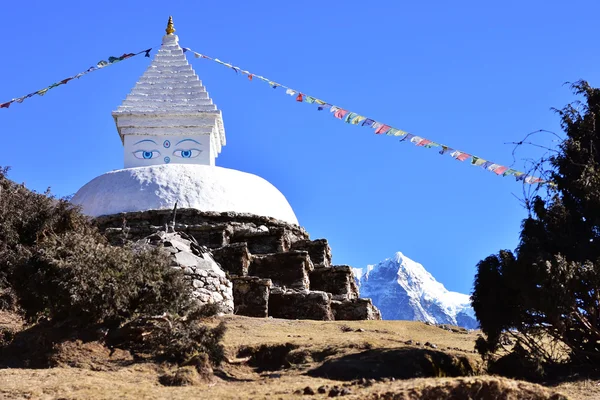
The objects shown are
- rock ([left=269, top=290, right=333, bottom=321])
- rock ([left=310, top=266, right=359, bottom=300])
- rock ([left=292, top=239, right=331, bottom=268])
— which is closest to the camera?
rock ([left=269, top=290, right=333, bottom=321])

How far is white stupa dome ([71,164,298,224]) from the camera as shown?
23.9m

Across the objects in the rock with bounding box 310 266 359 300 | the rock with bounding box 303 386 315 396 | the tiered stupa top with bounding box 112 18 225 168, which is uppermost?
the tiered stupa top with bounding box 112 18 225 168

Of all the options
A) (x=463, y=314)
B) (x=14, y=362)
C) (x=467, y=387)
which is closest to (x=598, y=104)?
(x=467, y=387)

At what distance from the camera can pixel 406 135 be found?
21266mm

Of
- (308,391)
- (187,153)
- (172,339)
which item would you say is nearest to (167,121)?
(187,153)

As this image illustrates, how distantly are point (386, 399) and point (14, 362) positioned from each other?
19.7 feet

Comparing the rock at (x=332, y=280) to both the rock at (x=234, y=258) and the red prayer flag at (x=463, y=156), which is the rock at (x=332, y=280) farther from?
the red prayer flag at (x=463, y=156)

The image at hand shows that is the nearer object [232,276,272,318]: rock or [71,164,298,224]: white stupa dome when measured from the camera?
[232,276,272,318]: rock

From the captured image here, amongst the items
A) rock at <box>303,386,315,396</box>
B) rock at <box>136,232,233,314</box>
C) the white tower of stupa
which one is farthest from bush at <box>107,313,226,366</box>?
the white tower of stupa

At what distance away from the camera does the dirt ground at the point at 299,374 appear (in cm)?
1060

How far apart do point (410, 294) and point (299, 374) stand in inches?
6316

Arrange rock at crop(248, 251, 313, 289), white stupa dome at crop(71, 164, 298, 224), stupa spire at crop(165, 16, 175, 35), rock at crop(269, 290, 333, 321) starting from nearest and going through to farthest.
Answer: rock at crop(269, 290, 333, 321) < rock at crop(248, 251, 313, 289) < white stupa dome at crop(71, 164, 298, 224) < stupa spire at crop(165, 16, 175, 35)

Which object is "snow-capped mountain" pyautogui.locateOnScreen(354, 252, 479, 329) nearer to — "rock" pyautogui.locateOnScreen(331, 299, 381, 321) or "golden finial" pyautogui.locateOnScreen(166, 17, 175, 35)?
"golden finial" pyautogui.locateOnScreen(166, 17, 175, 35)

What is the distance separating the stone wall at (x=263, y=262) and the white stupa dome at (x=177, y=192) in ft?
1.37
